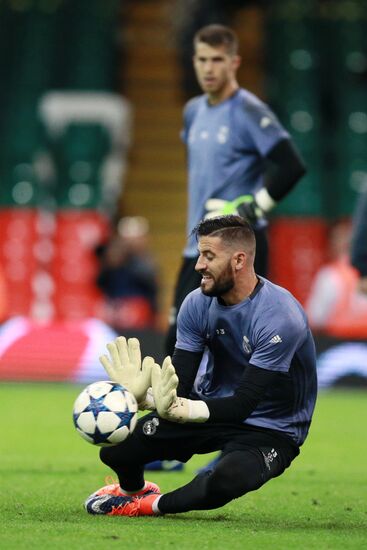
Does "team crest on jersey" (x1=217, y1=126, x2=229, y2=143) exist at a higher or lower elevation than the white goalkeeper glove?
higher

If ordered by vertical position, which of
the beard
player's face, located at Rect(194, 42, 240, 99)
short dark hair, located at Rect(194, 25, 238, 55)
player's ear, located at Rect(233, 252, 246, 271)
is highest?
short dark hair, located at Rect(194, 25, 238, 55)

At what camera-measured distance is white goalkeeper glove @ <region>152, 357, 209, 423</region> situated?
5875 millimetres

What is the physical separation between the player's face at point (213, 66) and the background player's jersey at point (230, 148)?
154mm

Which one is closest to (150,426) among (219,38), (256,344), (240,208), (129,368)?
(129,368)

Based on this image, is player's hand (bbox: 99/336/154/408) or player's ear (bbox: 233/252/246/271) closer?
player's hand (bbox: 99/336/154/408)

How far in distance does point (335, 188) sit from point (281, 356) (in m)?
14.1

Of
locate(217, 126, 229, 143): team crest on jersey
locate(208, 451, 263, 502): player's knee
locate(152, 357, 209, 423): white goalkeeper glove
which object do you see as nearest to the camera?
locate(152, 357, 209, 423): white goalkeeper glove

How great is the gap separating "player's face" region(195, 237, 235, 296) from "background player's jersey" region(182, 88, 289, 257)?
169 centimetres

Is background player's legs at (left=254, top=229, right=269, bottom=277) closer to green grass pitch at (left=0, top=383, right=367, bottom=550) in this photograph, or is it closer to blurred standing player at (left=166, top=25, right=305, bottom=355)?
blurred standing player at (left=166, top=25, right=305, bottom=355)

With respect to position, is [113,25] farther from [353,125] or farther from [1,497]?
[1,497]

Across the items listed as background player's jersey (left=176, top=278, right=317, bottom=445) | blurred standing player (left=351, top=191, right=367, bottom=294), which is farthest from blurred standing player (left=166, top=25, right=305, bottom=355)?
background player's jersey (left=176, top=278, right=317, bottom=445)

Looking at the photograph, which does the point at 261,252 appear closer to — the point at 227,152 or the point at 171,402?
the point at 227,152

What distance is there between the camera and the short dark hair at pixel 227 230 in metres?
6.24

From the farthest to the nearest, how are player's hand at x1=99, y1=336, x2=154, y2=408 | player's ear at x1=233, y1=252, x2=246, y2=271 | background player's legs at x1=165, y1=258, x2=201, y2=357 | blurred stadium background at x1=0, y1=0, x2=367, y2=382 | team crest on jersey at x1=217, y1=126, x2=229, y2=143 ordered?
blurred stadium background at x1=0, y1=0, x2=367, y2=382 → team crest on jersey at x1=217, y1=126, x2=229, y2=143 → background player's legs at x1=165, y1=258, x2=201, y2=357 → player's ear at x1=233, y1=252, x2=246, y2=271 → player's hand at x1=99, y1=336, x2=154, y2=408
